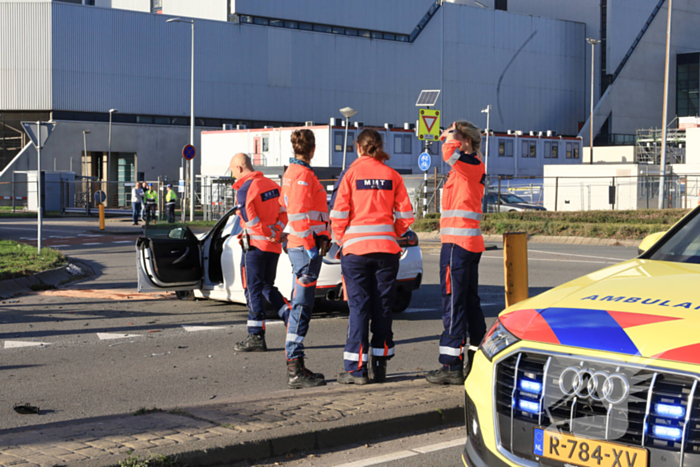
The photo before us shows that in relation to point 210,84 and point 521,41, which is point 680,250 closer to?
point 210,84

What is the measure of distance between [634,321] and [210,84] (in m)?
60.0

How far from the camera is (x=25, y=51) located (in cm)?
5603

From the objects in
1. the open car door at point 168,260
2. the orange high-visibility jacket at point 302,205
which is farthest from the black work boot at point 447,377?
the open car door at point 168,260

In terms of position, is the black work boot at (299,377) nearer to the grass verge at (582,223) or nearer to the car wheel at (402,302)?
the car wheel at (402,302)

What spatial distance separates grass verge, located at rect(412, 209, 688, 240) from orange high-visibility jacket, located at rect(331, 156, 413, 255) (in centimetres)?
1764

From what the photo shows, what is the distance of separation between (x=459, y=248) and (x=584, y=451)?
316cm

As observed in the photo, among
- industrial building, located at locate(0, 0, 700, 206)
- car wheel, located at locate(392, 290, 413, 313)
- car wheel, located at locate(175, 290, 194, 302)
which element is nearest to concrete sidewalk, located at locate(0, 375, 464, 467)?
car wheel, located at locate(392, 290, 413, 313)

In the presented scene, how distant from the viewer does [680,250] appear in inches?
170

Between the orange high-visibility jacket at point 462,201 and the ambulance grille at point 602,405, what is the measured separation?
284cm

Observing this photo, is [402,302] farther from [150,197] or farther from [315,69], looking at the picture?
[315,69]

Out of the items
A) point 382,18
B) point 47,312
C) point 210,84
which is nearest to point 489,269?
point 47,312

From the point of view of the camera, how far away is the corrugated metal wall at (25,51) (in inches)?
2200

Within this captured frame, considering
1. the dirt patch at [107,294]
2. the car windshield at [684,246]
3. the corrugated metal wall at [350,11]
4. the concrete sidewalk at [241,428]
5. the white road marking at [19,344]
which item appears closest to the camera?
the concrete sidewalk at [241,428]

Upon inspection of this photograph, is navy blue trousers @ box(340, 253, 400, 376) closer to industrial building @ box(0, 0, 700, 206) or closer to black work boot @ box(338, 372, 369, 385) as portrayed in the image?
black work boot @ box(338, 372, 369, 385)
